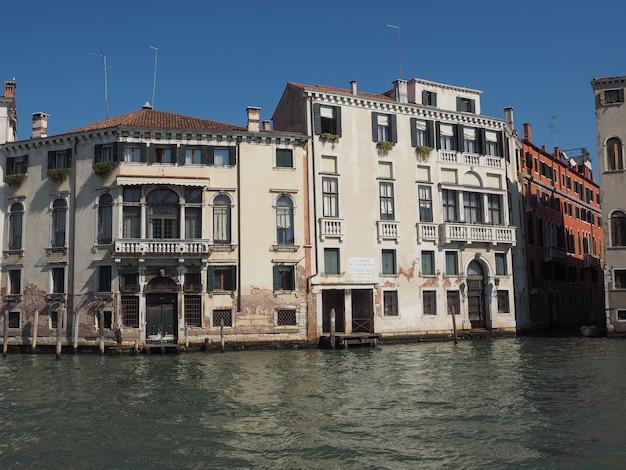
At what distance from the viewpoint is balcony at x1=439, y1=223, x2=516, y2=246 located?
99.2 feet

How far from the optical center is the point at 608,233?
2966 centimetres

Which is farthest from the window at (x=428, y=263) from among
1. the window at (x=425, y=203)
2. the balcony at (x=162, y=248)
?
the balcony at (x=162, y=248)

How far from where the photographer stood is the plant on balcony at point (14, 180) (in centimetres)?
2739

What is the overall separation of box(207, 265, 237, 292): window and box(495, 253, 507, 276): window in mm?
13507

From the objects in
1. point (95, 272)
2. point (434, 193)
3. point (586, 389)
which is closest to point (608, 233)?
point (434, 193)

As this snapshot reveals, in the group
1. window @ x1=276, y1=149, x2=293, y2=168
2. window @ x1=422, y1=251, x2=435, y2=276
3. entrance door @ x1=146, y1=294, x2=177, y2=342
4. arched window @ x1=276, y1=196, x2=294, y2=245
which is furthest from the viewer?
window @ x1=422, y1=251, x2=435, y2=276

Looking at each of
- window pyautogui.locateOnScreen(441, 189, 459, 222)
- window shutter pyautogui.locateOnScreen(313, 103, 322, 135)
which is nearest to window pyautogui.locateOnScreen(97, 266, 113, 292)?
window shutter pyautogui.locateOnScreen(313, 103, 322, 135)

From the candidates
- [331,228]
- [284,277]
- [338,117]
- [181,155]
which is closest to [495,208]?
[331,228]

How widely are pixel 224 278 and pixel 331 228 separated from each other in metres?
5.12

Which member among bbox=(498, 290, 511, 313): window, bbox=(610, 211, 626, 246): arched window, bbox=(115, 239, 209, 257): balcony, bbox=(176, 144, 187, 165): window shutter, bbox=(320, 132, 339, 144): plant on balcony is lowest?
bbox=(498, 290, 511, 313): window

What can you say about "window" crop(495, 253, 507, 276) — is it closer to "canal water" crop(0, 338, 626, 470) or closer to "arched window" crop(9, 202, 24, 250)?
"canal water" crop(0, 338, 626, 470)

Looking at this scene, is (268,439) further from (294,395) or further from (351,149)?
(351,149)

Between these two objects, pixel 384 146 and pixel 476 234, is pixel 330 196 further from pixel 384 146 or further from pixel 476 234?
pixel 476 234

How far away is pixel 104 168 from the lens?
26.1 m
